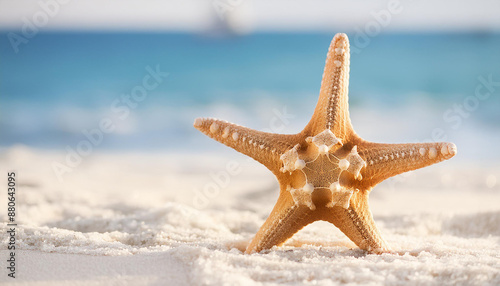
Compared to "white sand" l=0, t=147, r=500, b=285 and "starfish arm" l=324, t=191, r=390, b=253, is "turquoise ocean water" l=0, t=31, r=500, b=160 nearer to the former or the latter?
"white sand" l=0, t=147, r=500, b=285

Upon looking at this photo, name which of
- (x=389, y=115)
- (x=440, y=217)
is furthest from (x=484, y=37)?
(x=440, y=217)

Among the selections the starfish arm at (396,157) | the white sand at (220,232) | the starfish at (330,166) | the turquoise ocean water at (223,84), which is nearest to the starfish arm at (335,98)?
the starfish at (330,166)

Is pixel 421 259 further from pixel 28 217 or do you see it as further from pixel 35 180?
pixel 35 180

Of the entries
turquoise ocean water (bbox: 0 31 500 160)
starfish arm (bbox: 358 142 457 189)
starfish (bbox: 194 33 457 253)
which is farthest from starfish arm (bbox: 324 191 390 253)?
turquoise ocean water (bbox: 0 31 500 160)

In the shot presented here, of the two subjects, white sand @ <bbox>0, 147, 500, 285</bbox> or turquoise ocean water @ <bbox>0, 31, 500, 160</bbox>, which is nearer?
white sand @ <bbox>0, 147, 500, 285</bbox>

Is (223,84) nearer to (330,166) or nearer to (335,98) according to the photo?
(335,98)

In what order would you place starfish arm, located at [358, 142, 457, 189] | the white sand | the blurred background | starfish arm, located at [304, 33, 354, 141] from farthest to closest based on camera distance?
1. the blurred background
2. starfish arm, located at [304, 33, 354, 141]
3. starfish arm, located at [358, 142, 457, 189]
4. the white sand
